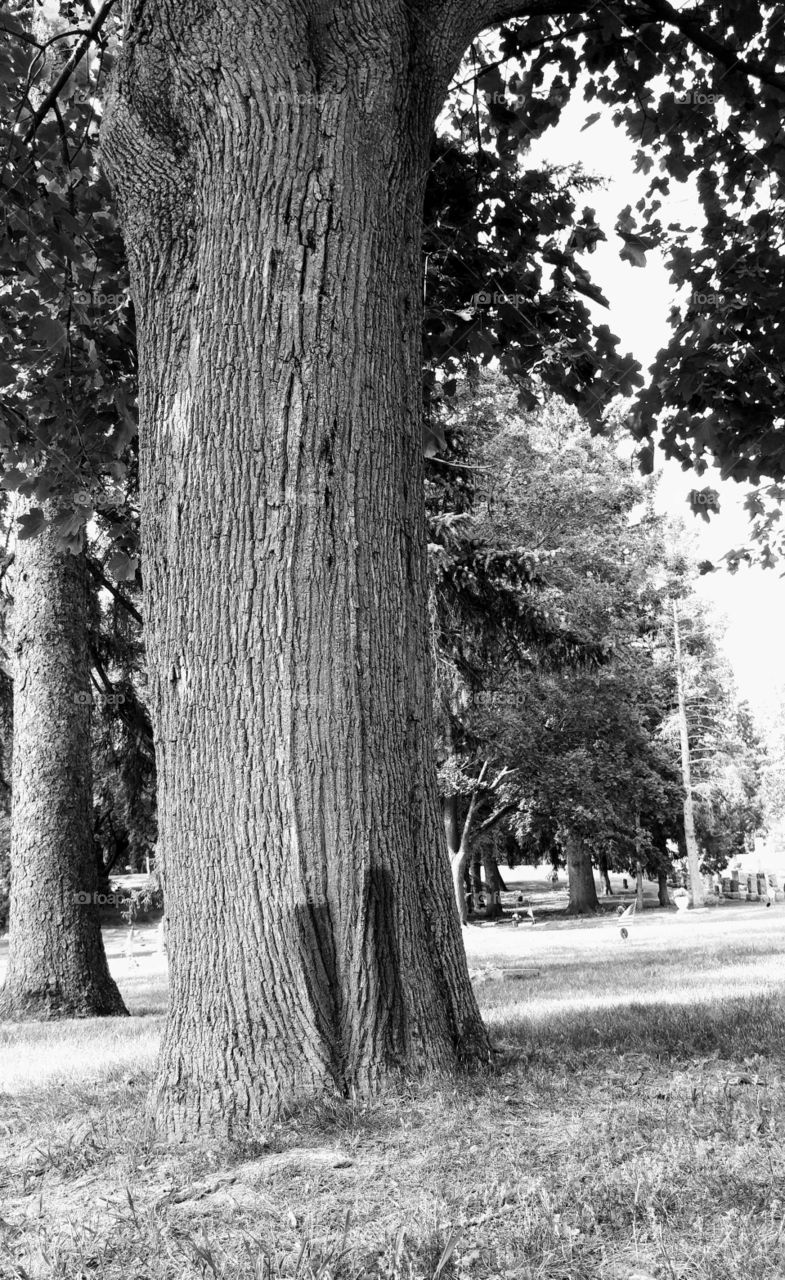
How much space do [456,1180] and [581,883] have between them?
35.3 meters

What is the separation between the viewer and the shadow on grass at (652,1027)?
4699mm

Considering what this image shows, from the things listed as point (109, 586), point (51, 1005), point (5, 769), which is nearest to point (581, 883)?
point (5, 769)

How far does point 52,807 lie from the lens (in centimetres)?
1022

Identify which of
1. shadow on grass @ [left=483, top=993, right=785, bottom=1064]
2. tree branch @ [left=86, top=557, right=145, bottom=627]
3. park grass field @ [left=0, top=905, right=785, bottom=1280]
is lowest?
shadow on grass @ [left=483, top=993, right=785, bottom=1064]

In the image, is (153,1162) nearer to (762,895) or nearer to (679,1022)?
(679,1022)

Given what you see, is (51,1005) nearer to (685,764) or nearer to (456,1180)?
(456,1180)

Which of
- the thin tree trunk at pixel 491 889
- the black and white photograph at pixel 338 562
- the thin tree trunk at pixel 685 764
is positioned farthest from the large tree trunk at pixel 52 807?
the thin tree trunk at pixel 491 889

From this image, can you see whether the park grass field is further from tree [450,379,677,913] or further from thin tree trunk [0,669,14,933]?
tree [450,379,677,913]

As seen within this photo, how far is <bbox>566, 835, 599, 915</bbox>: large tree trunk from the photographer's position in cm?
3659

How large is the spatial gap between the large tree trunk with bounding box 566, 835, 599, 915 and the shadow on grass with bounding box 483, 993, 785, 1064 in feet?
96.2

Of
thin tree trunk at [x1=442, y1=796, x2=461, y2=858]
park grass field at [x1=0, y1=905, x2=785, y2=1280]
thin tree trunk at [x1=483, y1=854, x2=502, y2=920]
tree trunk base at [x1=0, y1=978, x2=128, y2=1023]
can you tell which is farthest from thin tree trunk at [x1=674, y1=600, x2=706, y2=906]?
park grass field at [x1=0, y1=905, x2=785, y2=1280]

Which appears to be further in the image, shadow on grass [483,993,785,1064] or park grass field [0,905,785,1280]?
shadow on grass [483,993,785,1064]

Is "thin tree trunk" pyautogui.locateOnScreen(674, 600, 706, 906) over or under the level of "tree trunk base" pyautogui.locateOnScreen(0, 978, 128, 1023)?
over

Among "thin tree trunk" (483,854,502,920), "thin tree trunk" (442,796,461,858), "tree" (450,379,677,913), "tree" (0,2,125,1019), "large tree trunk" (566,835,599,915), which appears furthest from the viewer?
"thin tree trunk" (483,854,502,920)
